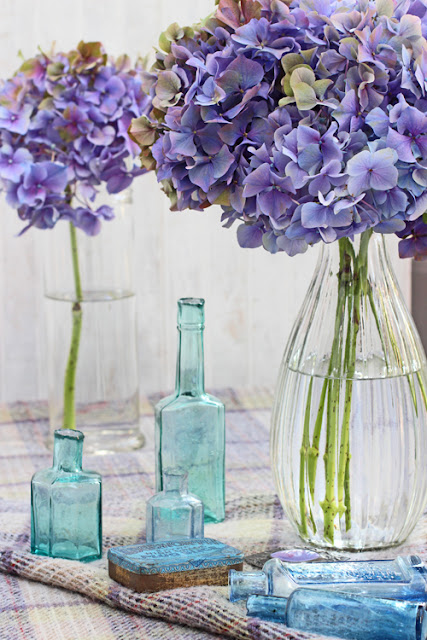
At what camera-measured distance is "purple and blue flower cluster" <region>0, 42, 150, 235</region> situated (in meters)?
1.21

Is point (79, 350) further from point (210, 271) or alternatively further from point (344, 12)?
point (344, 12)

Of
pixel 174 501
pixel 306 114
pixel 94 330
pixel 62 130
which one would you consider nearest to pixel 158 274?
pixel 94 330

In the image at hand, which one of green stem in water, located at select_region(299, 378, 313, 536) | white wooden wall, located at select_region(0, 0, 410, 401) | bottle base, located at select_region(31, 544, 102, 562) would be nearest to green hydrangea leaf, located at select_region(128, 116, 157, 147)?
green stem in water, located at select_region(299, 378, 313, 536)

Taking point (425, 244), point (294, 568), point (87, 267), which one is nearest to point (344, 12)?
point (425, 244)

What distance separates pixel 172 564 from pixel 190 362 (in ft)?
0.74

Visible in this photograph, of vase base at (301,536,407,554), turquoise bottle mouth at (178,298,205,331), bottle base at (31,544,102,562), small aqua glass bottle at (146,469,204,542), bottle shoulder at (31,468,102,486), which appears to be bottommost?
bottle base at (31,544,102,562)

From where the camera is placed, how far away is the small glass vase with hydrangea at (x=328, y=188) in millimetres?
776

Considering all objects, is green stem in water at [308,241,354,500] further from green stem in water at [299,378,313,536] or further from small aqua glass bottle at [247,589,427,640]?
small aqua glass bottle at [247,589,427,640]

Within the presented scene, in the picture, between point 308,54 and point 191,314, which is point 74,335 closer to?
point 191,314

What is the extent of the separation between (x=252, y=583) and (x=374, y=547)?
0.16 m

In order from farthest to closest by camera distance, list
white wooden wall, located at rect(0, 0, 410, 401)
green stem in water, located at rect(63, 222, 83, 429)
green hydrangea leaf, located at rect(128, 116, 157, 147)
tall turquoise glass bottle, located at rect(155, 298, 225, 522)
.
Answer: white wooden wall, located at rect(0, 0, 410, 401)
green stem in water, located at rect(63, 222, 83, 429)
tall turquoise glass bottle, located at rect(155, 298, 225, 522)
green hydrangea leaf, located at rect(128, 116, 157, 147)

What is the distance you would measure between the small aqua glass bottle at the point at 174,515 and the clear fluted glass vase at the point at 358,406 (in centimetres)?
10

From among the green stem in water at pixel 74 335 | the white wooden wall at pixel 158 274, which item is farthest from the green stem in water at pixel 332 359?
the white wooden wall at pixel 158 274

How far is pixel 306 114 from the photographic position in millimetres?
794
